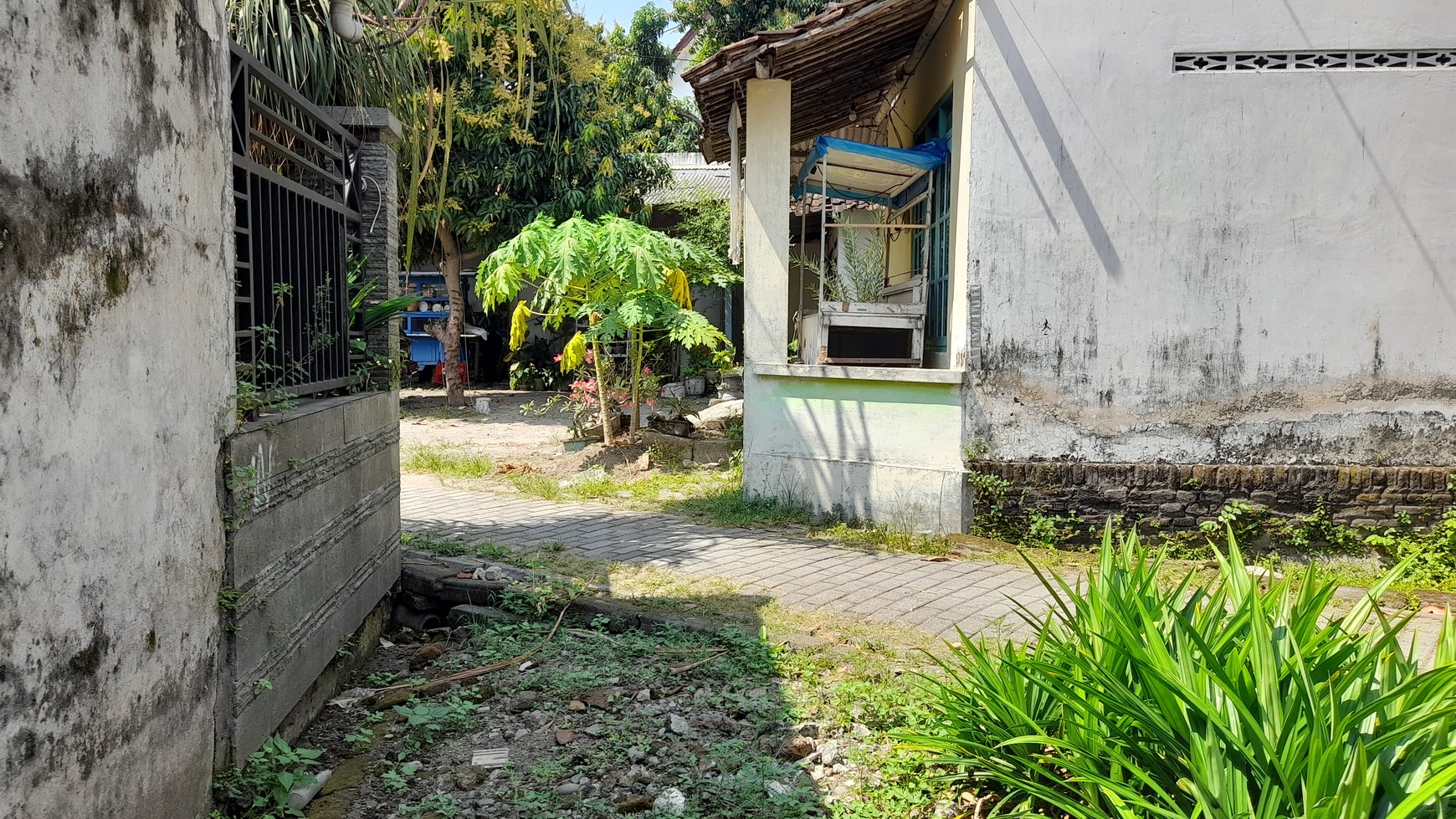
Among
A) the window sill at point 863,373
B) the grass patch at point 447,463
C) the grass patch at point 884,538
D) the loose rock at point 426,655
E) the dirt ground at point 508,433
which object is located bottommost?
the loose rock at point 426,655

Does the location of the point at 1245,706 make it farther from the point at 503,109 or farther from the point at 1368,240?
the point at 503,109

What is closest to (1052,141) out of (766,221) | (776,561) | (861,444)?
(766,221)

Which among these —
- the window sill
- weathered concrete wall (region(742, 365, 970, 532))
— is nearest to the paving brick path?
weathered concrete wall (region(742, 365, 970, 532))

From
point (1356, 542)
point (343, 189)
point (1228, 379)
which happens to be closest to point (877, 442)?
point (1228, 379)

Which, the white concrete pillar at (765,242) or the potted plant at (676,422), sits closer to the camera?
the white concrete pillar at (765,242)

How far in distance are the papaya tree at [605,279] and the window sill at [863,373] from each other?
5.53 ft

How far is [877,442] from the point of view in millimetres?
7375

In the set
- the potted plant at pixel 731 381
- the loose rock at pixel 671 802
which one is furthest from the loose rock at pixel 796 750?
the potted plant at pixel 731 381

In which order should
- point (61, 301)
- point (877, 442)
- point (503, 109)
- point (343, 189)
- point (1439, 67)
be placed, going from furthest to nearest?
point (503, 109) → point (877, 442) → point (1439, 67) → point (343, 189) → point (61, 301)

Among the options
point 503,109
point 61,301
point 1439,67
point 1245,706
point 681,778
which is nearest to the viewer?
point 61,301

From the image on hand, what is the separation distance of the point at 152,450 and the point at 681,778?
1961 millimetres

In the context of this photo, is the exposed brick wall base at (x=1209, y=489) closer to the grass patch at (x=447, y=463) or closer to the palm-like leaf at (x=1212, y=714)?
the palm-like leaf at (x=1212, y=714)

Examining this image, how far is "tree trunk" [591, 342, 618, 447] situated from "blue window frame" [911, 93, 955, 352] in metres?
3.36

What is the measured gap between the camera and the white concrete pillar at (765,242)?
7.67m
